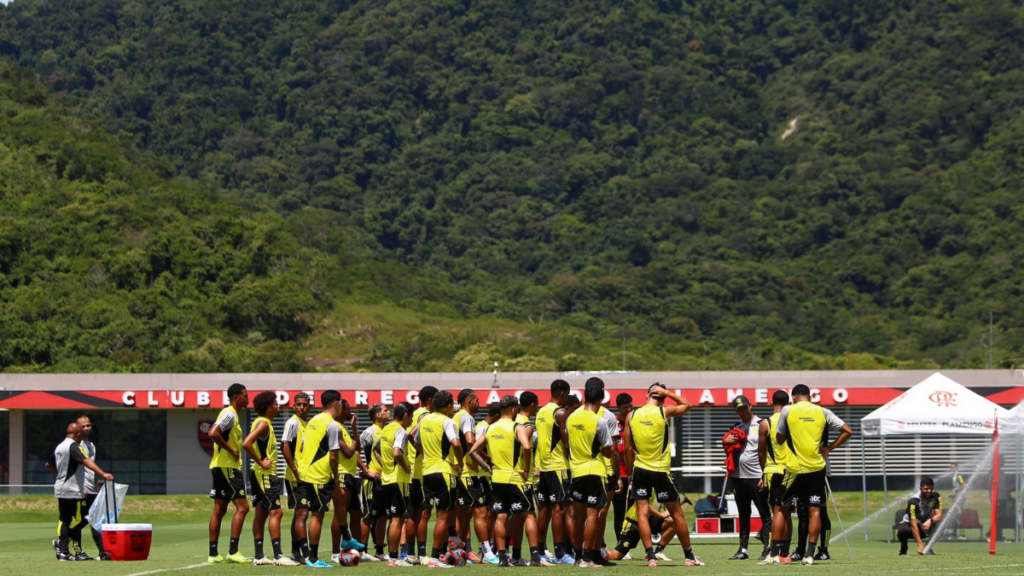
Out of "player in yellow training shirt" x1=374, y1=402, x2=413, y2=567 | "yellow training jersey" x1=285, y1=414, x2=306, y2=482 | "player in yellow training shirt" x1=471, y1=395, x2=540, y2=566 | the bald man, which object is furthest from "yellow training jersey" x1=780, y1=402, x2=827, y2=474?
the bald man

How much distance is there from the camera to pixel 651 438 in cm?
1380

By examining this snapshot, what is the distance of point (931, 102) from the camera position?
134 meters

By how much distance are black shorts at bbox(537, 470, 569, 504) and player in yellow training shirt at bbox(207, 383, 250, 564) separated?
2861 millimetres

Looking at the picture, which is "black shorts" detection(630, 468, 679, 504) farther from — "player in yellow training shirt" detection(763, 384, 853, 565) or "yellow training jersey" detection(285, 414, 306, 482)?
"yellow training jersey" detection(285, 414, 306, 482)

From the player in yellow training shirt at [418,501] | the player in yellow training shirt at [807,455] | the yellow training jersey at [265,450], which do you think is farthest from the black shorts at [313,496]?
the player in yellow training shirt at [807,455]

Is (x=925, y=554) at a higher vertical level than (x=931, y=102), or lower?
lower

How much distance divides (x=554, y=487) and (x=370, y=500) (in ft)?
7.38

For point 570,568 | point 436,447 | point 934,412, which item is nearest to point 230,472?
point 436,447

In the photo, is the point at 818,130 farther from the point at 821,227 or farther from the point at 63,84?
the point at 63,84

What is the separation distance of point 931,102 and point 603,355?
71850 mm

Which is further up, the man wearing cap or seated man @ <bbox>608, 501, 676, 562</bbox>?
the man wearing cap

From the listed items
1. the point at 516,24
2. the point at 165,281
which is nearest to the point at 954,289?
the point at 165,281

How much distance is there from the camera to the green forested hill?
96.3m

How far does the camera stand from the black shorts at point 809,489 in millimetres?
14438
